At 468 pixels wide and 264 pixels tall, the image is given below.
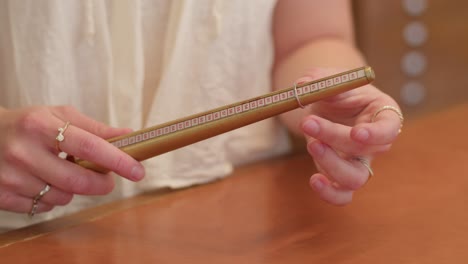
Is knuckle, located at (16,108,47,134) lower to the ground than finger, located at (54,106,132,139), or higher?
higher

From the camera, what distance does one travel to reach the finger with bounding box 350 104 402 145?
0.60 meters

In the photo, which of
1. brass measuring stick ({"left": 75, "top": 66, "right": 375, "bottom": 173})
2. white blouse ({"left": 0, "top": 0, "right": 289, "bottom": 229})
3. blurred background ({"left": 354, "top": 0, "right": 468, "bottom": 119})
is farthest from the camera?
blurred background ({"left": 354, "top": 0, "right": 468, "bottom": 119})

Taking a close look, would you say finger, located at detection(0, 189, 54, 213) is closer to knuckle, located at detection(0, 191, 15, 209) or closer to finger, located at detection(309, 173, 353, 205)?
knuckle, located at detection(0, 191, 15, 209)

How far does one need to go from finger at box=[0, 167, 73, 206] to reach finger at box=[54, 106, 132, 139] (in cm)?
6

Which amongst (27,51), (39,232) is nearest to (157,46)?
(27,51)

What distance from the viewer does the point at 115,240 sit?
0.63m

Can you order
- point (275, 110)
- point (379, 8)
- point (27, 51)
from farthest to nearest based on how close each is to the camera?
point (379, 8), point (27, 51), point (275, 110)

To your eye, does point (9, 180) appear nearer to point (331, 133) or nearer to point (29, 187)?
point (29, 187)

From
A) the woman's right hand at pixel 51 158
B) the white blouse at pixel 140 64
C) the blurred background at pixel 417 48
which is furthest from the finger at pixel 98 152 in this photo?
the blurred background at pixel 417 48

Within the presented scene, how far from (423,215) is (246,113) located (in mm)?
208

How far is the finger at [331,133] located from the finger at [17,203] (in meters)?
0.26

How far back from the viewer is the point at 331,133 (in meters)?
0.62

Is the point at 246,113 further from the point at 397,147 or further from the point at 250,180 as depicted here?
the point at 397,147

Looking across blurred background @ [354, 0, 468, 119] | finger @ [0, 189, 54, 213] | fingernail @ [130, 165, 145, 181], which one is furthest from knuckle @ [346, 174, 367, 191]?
blurred background @ [354, 0, 468, 119]
